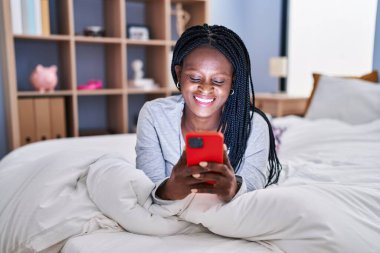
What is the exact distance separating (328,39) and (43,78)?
7.31 ft

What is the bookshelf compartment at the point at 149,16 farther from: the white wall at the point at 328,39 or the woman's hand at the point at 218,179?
the woman's hand at the point at 218,179

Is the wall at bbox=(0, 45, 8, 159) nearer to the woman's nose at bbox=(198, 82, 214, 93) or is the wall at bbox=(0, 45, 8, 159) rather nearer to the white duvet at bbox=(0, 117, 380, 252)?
the white duvet at bbox=(0, 117, 380, 252)

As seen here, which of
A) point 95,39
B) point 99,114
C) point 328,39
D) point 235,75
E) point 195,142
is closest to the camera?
point 195,142

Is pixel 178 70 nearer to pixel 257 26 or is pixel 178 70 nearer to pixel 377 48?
pixel 377 48

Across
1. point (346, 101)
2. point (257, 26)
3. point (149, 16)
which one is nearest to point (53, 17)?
point (149, 16)

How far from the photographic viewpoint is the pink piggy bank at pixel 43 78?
246cm

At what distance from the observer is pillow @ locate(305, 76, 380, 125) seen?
6.82 feet

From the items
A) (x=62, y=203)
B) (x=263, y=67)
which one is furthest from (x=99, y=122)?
(x=62, y=203)

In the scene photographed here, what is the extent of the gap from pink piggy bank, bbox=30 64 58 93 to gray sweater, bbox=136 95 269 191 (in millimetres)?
1624

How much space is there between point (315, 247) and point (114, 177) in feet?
1.57

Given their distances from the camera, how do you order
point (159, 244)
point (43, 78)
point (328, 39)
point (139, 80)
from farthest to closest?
point (328, 39), point (139, 80), point (43, 78), point (159, 244)

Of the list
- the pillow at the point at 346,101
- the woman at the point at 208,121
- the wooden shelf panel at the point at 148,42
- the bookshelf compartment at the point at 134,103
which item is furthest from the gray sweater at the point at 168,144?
the bookshelf compartment at the point at 134,103

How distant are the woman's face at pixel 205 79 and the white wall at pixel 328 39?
83.3 inches

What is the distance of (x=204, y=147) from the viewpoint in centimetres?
72
